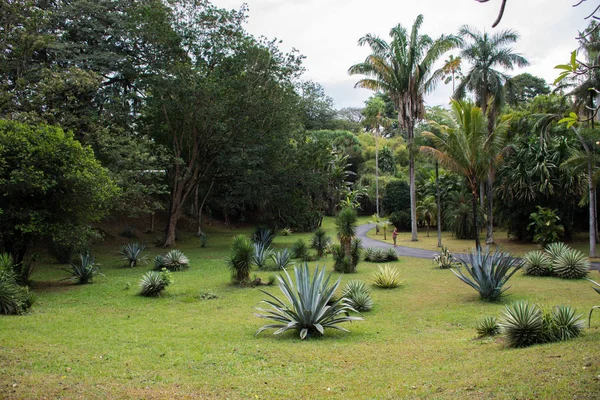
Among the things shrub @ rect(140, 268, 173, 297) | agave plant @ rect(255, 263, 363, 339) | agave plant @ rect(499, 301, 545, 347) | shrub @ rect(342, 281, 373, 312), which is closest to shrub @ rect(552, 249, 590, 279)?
shrub @ rect(342, 281, 373, 312)

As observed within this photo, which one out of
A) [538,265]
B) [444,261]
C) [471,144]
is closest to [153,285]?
[444,261]

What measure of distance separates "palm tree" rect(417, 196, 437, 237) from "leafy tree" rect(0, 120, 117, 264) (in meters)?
30.2

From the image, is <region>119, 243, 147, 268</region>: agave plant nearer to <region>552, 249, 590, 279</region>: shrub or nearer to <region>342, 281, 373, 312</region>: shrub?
<region>342, 281, 373, 312</region>: shrub

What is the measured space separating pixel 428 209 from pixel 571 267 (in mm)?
24117

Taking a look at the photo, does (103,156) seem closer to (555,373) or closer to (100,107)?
(100,107)

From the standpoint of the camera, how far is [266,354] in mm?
7449

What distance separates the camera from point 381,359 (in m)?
7.07

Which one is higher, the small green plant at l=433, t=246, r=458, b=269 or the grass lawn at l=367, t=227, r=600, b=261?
the grass lawn at l=367, t=227, r=600, b=261

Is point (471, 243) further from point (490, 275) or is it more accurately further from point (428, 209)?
point (490, 275)

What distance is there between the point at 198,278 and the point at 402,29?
23139 millimetres

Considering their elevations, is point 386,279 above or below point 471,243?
below

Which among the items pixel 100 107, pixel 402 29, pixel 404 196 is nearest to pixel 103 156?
pixel 100 107

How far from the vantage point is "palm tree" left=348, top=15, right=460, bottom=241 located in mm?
31422

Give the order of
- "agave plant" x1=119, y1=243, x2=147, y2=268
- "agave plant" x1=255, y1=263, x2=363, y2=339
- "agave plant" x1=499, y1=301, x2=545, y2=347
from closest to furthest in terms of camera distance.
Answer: "agave plant" x1=499, y1=301, x2=545, y2=347
"agave plant" x1=255, y1=263, x2=363, y2=339
"agave plant" x1=119, y1=243, x2=147, y2=268
